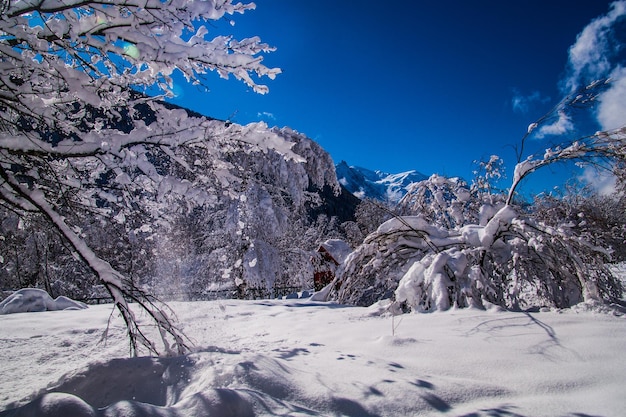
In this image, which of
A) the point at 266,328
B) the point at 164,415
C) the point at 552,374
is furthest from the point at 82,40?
the point at 552,374

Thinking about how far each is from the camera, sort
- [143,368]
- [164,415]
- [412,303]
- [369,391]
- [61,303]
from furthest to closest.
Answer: [61,303] < [412,303] < [143,368] < [369,391] < [164,415]

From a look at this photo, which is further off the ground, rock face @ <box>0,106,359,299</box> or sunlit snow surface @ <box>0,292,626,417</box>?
rock face @ <box>0,106,359,299</box>

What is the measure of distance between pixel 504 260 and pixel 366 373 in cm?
279

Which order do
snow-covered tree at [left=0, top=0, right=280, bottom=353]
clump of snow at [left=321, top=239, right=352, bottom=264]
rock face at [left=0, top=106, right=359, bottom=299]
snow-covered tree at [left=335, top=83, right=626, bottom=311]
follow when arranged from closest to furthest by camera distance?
snow-covered tree at [left=0, top=0, right=280, bottom=353], snow-covered tree at [left=335, top=83, right=626, bottom=311], clump of snow at [left=321, top=239, right=352, bottom=264], rock face at [left=0, top=106, right=359, bottom=299]

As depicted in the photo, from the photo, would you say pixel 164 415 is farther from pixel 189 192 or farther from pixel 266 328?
pixel 266 328

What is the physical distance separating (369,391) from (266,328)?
239 centimetres

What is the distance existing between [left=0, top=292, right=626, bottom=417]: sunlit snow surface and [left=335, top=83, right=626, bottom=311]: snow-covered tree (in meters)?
0.43

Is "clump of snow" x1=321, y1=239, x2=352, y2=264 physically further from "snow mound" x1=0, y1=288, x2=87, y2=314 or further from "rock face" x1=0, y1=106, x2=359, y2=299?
"snow mound" x1=0, y1=288, x2=87, y2=314

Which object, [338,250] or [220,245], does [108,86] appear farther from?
[220,245]

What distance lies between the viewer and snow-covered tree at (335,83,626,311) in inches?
135

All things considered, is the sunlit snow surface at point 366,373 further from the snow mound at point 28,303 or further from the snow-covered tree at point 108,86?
the snow mound at point 28,303

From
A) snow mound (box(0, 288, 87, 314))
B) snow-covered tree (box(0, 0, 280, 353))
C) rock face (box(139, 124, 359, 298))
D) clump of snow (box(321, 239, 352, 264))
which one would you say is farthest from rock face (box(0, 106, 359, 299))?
snow-covered tree (box(0, 0, 280, 353))

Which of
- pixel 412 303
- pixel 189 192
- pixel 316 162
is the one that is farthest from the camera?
pixel 316 162

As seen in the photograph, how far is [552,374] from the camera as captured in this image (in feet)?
5.83
